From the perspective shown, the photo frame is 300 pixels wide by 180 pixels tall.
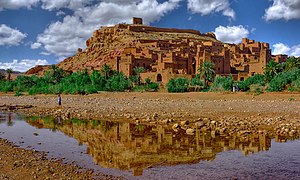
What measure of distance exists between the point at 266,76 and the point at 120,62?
1024 inches

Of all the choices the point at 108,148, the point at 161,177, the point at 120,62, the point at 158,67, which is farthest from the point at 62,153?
the point at 120,62

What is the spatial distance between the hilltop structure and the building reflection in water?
108 feet

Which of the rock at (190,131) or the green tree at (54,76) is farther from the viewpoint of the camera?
the green tree at (54,76)

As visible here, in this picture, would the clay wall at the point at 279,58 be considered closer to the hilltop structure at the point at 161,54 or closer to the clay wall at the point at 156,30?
the hilltop structure at the point at 161,54

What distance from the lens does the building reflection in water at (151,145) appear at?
7493 millimetres

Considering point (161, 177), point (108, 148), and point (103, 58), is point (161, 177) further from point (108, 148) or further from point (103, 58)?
point (103, 58)

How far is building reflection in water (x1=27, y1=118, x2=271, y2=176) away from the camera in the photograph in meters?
7.49

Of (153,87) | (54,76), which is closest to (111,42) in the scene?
(54,76)

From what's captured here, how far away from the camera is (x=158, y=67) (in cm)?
5019

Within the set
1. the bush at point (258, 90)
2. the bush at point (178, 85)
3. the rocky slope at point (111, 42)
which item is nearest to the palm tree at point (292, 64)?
the bush at point (258, 90)

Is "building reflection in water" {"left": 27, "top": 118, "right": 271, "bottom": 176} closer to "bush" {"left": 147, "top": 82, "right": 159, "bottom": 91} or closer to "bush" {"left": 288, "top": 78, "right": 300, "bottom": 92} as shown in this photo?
"bush" {"left": 288, "top": 78, "right": 300, "bottom": 92}

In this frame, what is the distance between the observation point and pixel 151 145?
9258 mm

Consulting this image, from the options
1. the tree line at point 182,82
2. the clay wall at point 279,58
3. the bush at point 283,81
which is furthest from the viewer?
the clay wall at point 279,58

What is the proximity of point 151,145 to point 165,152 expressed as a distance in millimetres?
982
